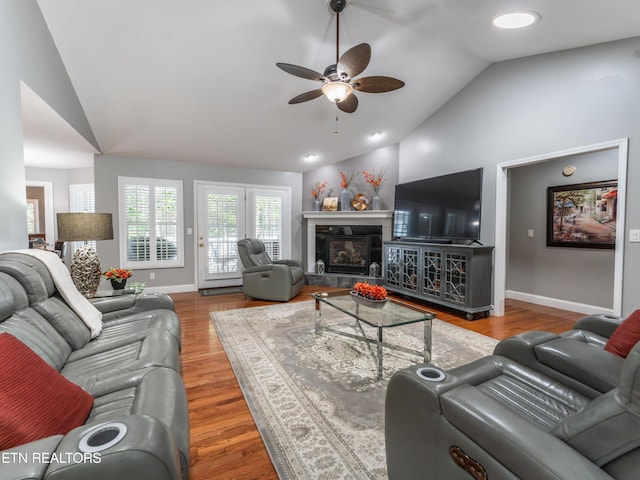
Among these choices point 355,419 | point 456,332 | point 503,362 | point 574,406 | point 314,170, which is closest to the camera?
point 574,406

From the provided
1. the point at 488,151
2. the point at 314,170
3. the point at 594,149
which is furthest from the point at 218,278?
the point at 594,149

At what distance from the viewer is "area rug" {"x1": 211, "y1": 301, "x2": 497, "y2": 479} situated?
5.20 feet

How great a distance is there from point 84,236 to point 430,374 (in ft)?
10.2

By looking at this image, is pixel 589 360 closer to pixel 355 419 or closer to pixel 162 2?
pixel 355 419

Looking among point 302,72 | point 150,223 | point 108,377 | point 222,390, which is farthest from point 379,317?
point 150,223

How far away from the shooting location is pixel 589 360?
1.42 metres

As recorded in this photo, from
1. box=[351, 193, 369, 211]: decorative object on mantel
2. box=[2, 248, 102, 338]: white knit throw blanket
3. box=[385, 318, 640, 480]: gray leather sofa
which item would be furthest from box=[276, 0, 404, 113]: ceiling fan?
box=[351, 193, 369, 211]: decorative object on mantel

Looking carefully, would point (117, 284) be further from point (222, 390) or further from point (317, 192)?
point (317, 192)

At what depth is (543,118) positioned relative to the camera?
3.47 meters

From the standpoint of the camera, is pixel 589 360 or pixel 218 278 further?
pixel 218 278

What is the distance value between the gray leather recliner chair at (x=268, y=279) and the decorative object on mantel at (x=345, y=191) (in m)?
1.62

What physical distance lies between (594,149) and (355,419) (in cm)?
341

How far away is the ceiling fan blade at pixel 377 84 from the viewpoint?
8.77 ft

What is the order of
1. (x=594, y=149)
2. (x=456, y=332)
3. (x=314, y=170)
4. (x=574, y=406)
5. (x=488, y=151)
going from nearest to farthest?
(x=574, y=406)
(x=594, y=149)
(x=456, y=332)
(x=488, y=151)
(x=314, y=170)
